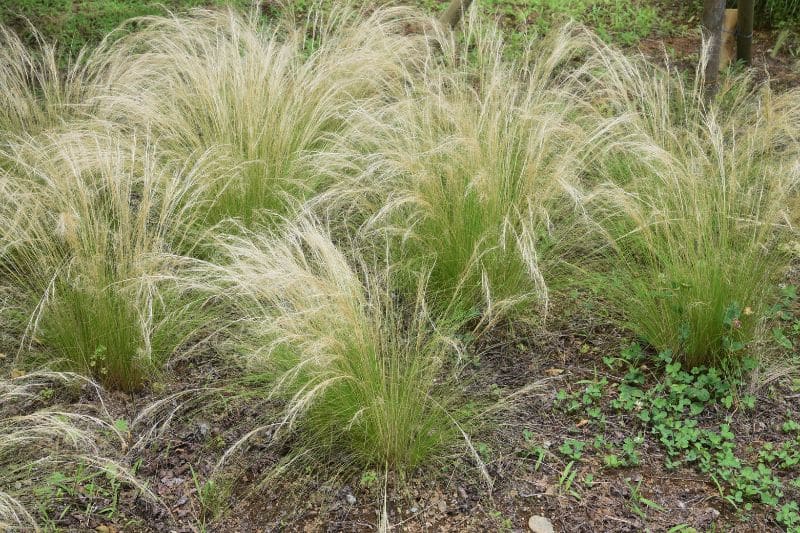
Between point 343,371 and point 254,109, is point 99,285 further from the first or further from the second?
point 254,109

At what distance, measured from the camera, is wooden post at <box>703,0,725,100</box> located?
4023 mm

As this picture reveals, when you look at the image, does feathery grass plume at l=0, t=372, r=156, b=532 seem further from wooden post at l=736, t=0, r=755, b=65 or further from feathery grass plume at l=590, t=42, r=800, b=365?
wooden post at l=736, t=0, r=755, b=65

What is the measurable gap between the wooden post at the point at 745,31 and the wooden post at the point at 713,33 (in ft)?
1.91

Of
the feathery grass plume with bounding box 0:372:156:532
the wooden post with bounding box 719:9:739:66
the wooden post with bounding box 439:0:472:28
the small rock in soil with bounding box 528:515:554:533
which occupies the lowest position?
the small rock in soil with bounding box 528:515:554:533

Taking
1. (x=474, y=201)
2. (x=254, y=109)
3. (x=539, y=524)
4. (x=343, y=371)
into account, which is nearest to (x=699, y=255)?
(x=474, y=201)

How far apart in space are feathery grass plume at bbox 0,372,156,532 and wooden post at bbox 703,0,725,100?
323 cm

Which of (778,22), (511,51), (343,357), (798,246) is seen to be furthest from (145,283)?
(778,22)

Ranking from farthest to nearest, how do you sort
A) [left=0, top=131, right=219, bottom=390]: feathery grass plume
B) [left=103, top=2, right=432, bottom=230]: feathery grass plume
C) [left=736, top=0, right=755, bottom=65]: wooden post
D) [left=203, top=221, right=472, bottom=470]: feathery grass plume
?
[left=736, top=0, right=755, bottom=65]: wooden post < [left=103, top=2, right=432, bottom=230]: feathery grass plume < [left=0, top=131, right=219, bottom=390]: feathery grass plume < [left=203, top=221, right=472, bottom=470]: feathery grass plume

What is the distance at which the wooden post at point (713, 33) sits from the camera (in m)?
4.02

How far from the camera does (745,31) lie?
189 inches

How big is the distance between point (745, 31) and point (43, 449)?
435 cm

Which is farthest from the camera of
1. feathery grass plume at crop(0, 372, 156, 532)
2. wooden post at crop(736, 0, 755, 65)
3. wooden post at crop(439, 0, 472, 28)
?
wooden post at crop(439, 0, 472, 28)

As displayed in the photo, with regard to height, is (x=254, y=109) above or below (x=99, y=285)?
above

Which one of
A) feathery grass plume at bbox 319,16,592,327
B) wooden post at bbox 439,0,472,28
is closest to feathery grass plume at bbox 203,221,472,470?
feathery grass plume at bbox 319,16,592,327
